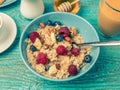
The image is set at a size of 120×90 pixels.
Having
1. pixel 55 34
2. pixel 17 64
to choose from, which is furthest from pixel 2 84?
pixel 55 34

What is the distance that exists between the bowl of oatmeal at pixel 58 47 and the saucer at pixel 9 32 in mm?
49

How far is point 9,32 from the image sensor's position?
2.36 feet

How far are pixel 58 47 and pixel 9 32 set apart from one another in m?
0.17

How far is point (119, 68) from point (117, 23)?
121mm

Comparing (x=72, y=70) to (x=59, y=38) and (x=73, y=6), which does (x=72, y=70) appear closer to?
(x=59, y=38)

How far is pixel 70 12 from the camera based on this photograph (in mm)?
755

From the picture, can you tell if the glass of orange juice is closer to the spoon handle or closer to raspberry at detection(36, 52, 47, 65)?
the spoon handle

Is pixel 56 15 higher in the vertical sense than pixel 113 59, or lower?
higher

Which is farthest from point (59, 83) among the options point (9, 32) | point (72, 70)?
point (9, 32)

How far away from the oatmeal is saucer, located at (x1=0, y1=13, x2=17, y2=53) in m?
0.05

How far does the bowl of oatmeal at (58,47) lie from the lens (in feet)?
2.04

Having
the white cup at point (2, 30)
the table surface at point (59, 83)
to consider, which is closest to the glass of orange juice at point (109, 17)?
the table surface at point (59, 83)

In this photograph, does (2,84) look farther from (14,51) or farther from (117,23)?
(117,23)

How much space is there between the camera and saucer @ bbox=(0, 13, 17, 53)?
27.3 inches
